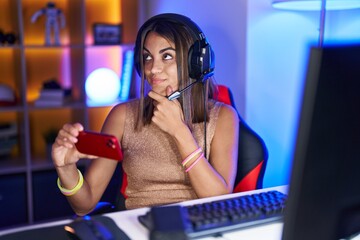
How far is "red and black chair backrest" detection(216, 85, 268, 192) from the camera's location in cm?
150

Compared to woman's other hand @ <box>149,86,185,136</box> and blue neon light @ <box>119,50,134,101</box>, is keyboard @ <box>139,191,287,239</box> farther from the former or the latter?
blue neon light @ <box>119,50,134,101</box>

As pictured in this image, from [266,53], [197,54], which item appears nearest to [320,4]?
[266,53]

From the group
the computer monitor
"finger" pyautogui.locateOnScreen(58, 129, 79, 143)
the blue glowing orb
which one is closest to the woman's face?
"finger" pyautogui.locateOnScreen(58, 129, 79, 143)

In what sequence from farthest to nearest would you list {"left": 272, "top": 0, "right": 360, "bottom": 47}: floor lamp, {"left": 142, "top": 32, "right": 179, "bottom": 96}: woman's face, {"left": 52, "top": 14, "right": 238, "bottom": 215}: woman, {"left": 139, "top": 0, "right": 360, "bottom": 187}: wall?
1. {"left": 139, "top": 0, "right": 360, "bottom": 187}: wall
2. {"left": 272, "top": 0, "right": 360, "bottom": 47}: floor lamp
3. {"left": 142, "top": 32, "right": 179, "bottom": 96}: woman's face
4. {"left": 52, "top": 14, "right": 238, "bottom": 215}: woman

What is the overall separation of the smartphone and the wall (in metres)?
1.25

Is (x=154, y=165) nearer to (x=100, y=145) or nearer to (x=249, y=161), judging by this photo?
(x=249, y=161)

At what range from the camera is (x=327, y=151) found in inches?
20.7

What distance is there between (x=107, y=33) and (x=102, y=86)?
36 cm

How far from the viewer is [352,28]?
2135mm

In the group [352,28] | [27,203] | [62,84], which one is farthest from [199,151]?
[62,84]

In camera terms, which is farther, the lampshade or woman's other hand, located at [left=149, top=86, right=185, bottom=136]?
the lampshade

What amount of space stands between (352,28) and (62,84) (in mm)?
1833

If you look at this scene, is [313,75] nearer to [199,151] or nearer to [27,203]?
[199,151]

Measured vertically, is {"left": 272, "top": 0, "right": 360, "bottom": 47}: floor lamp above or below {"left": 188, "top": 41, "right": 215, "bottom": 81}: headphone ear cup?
above
